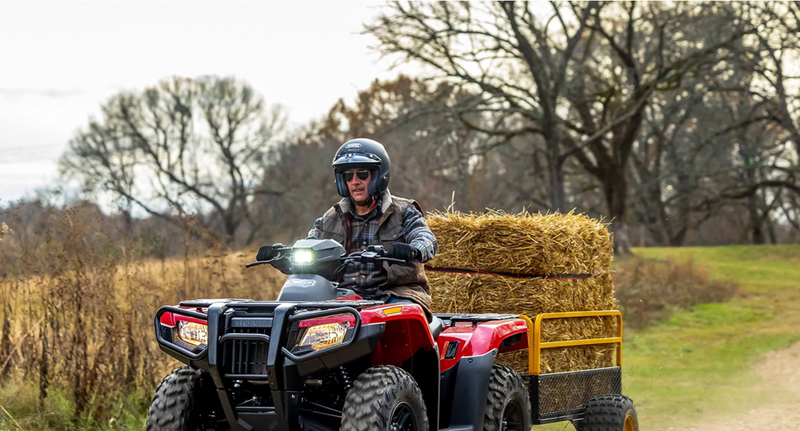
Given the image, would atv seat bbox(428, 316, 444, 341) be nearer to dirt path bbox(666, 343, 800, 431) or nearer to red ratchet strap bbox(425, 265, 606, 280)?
red ratchet strap bbox(425, 265, 606, 280)

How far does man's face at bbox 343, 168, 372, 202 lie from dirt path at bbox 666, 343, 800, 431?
6.21 metres

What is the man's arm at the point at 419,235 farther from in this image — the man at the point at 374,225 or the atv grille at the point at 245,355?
the atv grille at the point at 245,355

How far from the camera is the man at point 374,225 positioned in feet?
19.1

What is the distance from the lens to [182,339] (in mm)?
5078

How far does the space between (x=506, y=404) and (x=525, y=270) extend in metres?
1.65

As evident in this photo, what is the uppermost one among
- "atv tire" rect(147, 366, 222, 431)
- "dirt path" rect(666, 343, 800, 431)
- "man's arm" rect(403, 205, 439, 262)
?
"man's arm" rect(403, 205, 439, 262)

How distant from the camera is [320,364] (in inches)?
187

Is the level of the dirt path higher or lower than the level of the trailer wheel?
lower

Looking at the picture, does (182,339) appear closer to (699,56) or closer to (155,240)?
(155,240)

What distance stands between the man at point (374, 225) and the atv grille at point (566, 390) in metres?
1.55

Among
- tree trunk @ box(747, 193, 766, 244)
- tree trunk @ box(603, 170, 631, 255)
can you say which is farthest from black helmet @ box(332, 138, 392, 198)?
tree trunk @ box(747, 193, 766, 244)

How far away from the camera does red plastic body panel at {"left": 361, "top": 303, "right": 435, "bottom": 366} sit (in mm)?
5170

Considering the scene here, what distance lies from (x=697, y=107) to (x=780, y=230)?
2430cm

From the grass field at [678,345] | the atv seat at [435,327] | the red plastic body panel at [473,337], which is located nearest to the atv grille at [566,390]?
the grass field at [678,345]
